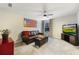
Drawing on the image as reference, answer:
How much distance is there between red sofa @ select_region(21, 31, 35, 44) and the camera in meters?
1.87

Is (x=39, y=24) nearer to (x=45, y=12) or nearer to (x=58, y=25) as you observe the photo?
(x=45, y=12)

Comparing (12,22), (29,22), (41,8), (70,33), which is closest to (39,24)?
(29,22)

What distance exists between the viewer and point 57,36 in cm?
192

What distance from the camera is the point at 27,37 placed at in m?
1.89

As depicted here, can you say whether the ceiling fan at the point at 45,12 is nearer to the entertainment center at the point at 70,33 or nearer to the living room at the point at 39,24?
the living room at the point at 39,24

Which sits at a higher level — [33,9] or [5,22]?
[33,9]

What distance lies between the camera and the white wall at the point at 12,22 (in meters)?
1.80

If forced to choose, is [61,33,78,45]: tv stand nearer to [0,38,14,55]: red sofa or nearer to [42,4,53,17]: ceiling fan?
[42,4,53,17]: ceiling fan

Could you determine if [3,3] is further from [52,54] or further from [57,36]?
[52,54]

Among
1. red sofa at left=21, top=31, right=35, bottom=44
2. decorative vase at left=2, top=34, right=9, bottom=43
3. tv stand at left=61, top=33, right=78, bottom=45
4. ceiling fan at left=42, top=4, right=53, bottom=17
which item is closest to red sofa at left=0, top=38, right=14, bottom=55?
decorative vase at left=2, top=34, right=9, bottom=43

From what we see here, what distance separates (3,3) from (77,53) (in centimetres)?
157

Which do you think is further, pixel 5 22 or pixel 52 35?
pixel 52 35

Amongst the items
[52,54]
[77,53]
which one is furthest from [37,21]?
[77,53]

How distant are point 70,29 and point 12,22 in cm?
103
